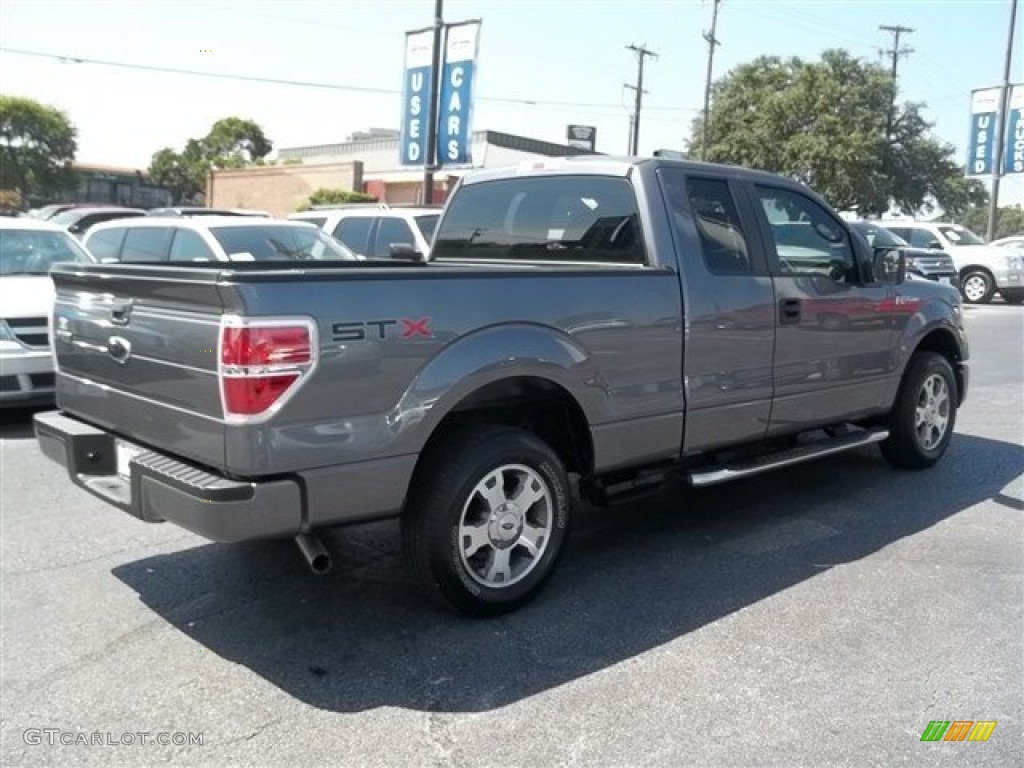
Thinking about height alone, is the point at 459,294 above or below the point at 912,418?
above

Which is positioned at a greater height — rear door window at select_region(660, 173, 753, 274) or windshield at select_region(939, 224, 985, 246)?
windshield at select_region(939, 224, 985, 246)

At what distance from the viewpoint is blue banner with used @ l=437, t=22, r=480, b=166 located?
17141 millimetres

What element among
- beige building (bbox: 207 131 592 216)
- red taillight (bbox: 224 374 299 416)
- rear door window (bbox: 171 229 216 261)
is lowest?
red taillight (bbox: 224 374 299 416)

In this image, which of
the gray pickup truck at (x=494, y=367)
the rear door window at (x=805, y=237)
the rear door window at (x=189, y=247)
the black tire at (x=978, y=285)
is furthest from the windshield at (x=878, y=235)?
the gray pickup truck at (x=494, y=367)

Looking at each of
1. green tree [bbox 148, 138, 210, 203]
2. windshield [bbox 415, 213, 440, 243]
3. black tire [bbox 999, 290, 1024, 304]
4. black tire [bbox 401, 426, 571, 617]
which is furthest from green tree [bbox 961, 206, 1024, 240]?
black tire [bbox 401, 426, 571, 617]

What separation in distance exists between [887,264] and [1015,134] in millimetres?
29615

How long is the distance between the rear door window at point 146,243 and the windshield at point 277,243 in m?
0.77

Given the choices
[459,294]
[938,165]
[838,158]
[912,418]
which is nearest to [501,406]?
[459,294]

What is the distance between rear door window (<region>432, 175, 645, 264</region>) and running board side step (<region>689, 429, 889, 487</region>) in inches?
45.6

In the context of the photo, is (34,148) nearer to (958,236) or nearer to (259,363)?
(958,236)

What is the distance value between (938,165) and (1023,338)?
45.1 metres

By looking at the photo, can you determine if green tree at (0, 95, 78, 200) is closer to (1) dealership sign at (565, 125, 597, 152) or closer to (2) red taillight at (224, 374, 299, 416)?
(1) dealership sign at (565, 125, 597, 152)

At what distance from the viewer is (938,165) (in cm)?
5522

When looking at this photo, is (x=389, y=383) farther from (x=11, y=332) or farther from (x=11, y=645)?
(x=11, y=332)
